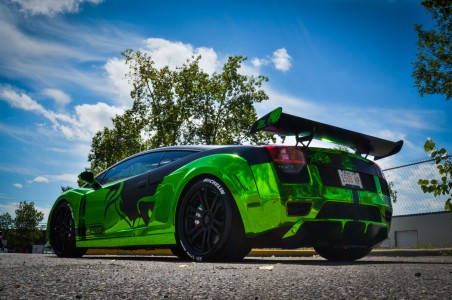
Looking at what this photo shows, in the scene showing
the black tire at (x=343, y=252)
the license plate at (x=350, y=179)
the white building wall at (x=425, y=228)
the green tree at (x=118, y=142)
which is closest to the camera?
the license plate at (x=350, y=179)

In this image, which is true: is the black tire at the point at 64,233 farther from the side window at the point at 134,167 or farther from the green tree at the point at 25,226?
the green tree at the point at 25,226

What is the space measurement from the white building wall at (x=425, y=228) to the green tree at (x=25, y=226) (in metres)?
78.7

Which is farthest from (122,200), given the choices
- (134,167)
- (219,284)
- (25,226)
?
(25,226)

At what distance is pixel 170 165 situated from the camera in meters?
5.51

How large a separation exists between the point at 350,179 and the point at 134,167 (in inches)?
112

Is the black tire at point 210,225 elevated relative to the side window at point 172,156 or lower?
lower

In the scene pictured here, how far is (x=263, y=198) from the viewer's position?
4.43 m

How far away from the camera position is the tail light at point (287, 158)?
14.8 ft

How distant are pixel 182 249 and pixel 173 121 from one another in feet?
77.6

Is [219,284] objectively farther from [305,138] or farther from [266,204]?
[305,138]

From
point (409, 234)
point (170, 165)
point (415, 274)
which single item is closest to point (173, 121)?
point (409, 234)

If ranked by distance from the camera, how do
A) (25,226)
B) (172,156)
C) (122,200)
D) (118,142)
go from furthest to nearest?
(25,226) < (118,142) < (122,200) < (172,156)

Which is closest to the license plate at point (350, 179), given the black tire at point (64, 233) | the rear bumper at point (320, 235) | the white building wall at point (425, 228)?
the rear bumper at point (320, 235)

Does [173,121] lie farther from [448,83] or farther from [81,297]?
[81,297]
